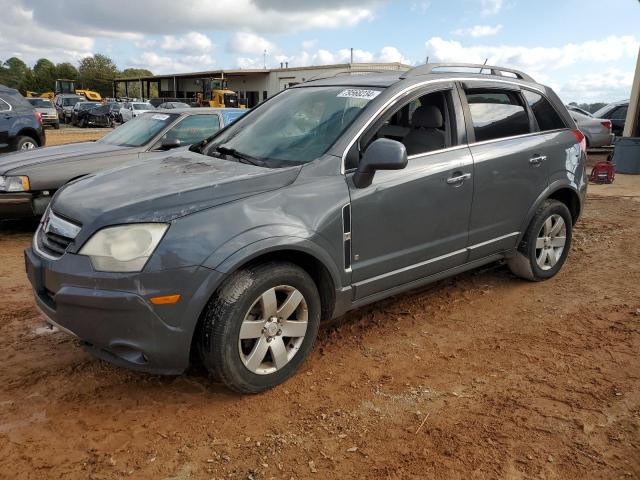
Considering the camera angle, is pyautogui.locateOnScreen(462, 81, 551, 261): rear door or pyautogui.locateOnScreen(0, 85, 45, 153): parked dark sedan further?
pyautogui.locateOnScreen(0, 85, 45, 153): parked dark sedan

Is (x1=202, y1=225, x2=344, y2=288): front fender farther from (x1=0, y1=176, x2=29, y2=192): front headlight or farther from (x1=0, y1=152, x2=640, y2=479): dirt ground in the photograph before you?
(x1=0, y1=176, x2=29, y2=192): front headlight

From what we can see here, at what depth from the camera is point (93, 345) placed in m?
2.76

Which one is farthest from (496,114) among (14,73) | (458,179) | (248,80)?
(14,73)

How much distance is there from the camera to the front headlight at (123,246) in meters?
2.59

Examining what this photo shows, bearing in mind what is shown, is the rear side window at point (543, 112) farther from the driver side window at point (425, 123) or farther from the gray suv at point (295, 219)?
the driver side window at point (425, 123)

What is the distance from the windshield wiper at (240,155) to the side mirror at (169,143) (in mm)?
2222

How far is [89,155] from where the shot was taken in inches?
238

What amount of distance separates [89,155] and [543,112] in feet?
15.7

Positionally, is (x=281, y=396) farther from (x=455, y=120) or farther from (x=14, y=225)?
(x=14, y=225)

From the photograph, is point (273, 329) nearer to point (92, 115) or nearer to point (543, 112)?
point (543, 112)

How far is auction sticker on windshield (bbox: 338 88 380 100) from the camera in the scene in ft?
11.7

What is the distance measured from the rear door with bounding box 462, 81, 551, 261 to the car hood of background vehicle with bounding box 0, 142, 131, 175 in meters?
4.17

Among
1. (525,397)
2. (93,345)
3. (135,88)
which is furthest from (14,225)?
(135,88)

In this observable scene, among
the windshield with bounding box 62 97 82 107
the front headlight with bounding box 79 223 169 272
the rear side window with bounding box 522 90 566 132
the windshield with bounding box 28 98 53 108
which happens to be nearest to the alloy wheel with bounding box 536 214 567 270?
the rear side window with bounding box 522 90 566 132
